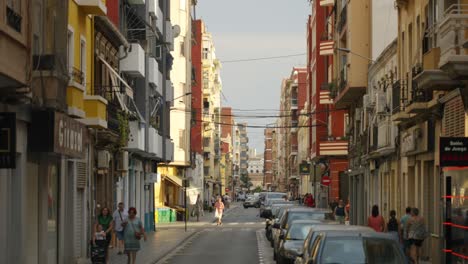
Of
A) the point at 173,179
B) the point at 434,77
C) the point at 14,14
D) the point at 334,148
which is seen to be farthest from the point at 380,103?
the point at 173,179

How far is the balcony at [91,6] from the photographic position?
1127 inches

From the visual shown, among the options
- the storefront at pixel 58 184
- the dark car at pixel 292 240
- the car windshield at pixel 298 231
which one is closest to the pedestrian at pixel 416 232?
the dark car at pixel 292 240

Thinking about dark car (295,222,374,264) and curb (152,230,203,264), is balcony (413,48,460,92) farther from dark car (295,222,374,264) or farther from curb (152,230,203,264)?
curb (152,230,203,264)

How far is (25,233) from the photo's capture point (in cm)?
2272

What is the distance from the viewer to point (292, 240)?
27.2m

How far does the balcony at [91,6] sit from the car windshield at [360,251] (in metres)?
13.9

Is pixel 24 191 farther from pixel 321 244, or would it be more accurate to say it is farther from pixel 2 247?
pixel 321 244

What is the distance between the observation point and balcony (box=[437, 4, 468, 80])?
20281 millimetres

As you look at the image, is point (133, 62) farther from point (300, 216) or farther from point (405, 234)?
point (405, 234)

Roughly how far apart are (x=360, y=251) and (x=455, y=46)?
19.7ft

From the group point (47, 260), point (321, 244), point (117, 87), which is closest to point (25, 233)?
point (47, 260)

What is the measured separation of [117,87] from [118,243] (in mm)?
6193

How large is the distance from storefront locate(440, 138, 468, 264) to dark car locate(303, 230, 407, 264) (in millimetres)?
3808

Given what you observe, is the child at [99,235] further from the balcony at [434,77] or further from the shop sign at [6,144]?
the shop sign at [6,144]
